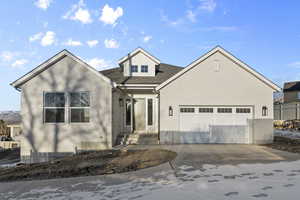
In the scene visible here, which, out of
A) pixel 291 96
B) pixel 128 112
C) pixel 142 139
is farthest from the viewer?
pixel 291 96

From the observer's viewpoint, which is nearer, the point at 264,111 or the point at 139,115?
the point at 264,111

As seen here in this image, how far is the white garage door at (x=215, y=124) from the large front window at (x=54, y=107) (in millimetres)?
6603

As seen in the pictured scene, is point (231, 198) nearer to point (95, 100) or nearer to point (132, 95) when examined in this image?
point (95, 100)

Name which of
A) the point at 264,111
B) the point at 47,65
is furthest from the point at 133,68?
the point at 264,111

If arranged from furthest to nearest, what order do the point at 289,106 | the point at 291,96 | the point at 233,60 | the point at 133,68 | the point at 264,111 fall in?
the point at 291,96, the point at 289,106, the point at 133,68, the point at 233,60, the point at 264,111

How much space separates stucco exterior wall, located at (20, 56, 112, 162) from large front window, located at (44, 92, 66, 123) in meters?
0.21

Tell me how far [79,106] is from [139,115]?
5035 millimetres

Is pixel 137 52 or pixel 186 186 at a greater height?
pixel 137 52

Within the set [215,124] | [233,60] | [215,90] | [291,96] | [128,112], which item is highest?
[233,60]

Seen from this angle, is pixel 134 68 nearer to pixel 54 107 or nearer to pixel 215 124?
pixel 54 107

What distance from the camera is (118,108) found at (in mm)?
16562

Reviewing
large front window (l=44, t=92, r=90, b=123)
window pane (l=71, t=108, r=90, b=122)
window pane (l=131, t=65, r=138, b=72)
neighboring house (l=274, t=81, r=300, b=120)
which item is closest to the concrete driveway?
window pane (l=71, t=108, r=90, b=122)

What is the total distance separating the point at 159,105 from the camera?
15008 millimetres

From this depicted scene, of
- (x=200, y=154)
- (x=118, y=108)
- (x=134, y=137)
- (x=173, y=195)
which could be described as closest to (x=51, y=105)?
(x=118, y=108)
